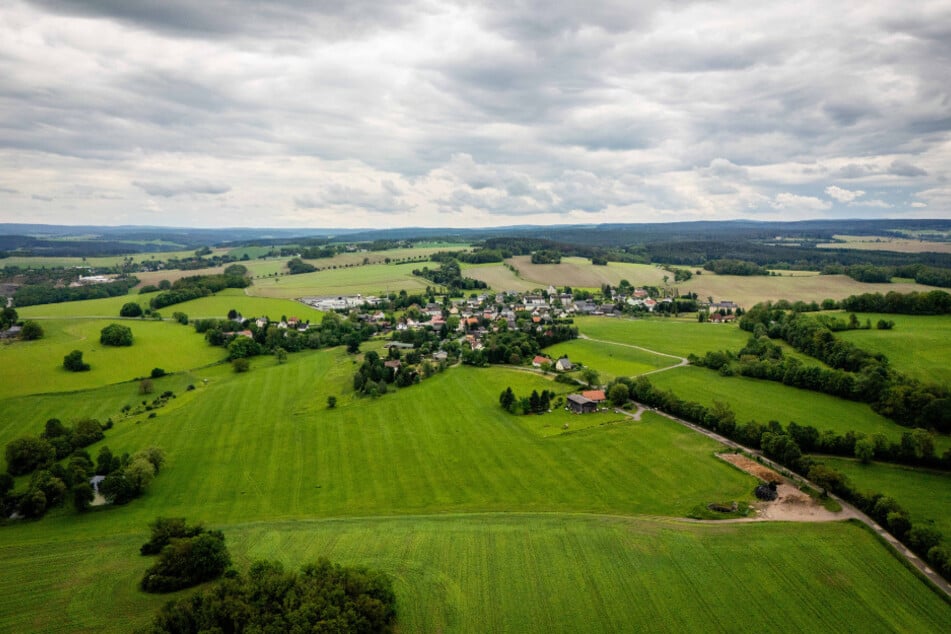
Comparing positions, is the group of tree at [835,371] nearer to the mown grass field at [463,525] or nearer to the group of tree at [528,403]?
the mown grass field at [463,525]

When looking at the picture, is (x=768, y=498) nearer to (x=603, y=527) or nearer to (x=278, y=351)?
(x=603, y=527)

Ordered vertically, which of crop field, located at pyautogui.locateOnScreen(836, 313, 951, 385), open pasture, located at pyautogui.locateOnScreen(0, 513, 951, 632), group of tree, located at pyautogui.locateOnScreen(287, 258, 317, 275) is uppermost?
group of tree, located at pyautogui.locateOnScreen(287, 258, 317, 275)

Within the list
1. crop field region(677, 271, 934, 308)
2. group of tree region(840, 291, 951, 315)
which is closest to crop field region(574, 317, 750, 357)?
group of tree region(840, 291, 951, 315)

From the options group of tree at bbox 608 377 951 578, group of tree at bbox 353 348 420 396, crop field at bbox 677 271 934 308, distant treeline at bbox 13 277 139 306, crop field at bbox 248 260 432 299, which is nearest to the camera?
group of tree at bbox 608 377 951 578

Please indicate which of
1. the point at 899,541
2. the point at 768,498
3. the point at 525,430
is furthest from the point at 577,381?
the point at 899,541

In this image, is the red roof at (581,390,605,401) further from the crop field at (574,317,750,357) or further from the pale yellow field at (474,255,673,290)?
the pale yellow field at (474,255,673,290)

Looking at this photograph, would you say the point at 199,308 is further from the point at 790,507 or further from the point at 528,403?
the point at 790,507

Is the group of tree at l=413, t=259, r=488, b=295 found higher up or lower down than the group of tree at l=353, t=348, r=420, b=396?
higher up
